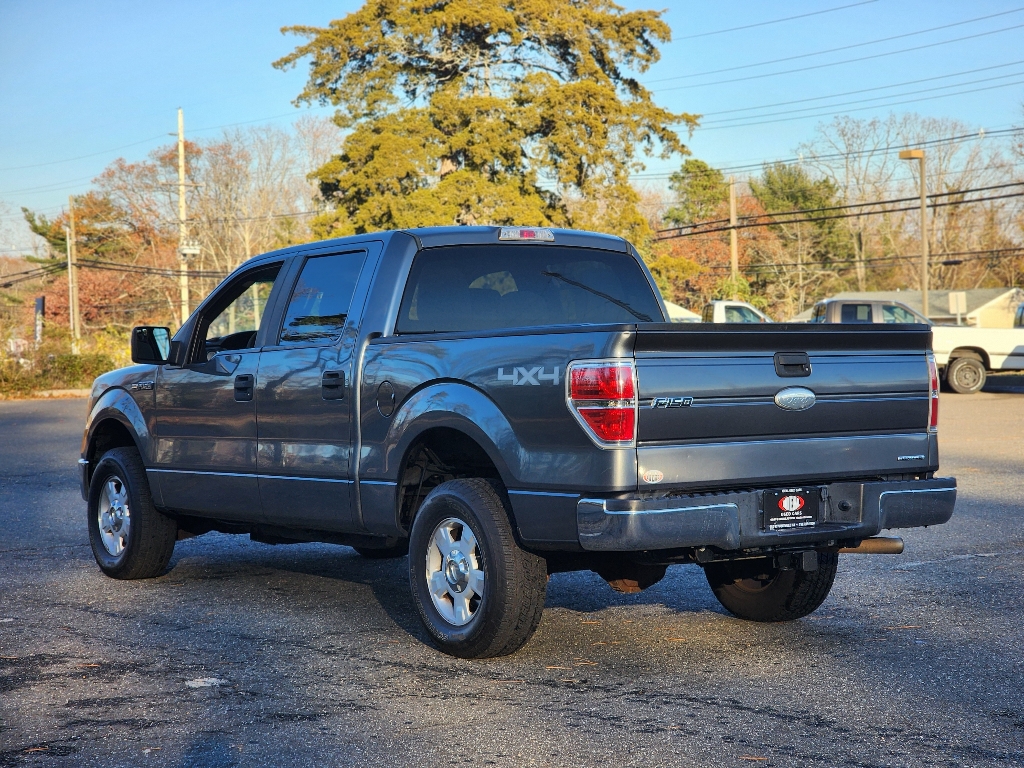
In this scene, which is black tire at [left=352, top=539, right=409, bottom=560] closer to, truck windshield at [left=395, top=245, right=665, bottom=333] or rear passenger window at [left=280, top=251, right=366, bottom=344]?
rear passenger window at [left=280, top=251, right=366, bottom=344]

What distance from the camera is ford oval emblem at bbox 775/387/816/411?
16.8 ft

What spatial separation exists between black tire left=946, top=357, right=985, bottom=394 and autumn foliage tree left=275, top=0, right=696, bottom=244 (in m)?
14.9

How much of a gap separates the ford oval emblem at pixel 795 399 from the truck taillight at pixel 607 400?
2.47 ft

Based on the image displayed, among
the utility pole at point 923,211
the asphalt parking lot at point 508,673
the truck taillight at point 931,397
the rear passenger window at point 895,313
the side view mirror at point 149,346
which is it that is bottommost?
the asphalt parking lot at point 508,673

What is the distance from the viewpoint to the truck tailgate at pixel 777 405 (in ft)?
15.8

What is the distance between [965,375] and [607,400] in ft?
80.9

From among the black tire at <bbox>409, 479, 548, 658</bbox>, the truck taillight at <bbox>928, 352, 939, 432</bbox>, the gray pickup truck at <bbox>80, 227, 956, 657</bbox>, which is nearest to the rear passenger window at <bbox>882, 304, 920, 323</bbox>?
the gray pickup truck at <bbox>80, 227, 956, 657</bbox>

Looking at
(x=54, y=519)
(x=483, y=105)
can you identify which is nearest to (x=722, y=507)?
(x=54, y=519)

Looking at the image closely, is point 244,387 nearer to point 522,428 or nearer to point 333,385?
point 333,385

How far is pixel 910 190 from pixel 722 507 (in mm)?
66291

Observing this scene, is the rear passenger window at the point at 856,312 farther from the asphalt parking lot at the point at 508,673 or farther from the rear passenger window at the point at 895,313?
the asphalt parking lot at the point at 508,673

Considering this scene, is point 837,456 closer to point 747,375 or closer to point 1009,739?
point 747,375

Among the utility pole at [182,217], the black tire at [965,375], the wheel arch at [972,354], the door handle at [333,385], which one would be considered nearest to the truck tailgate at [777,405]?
the door handle at [333,385]

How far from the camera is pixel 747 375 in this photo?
5035 mm
